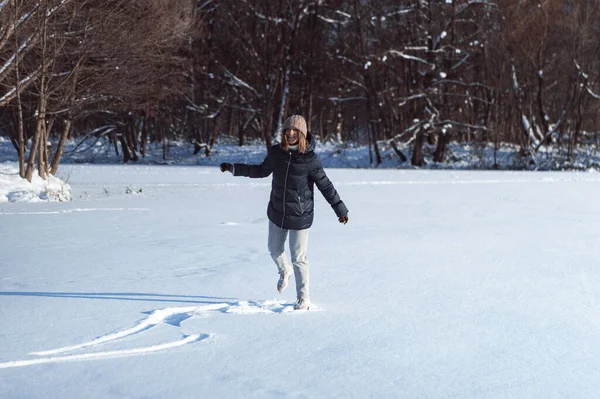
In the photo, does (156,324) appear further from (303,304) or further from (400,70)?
(400,70)

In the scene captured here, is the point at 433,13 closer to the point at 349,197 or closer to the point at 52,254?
the point at 349,197

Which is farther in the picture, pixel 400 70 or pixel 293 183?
pixel 400 70

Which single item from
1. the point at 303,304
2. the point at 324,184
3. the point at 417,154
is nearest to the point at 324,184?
the point at 324,184

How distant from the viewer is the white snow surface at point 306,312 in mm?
3660

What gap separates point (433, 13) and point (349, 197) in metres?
18.0

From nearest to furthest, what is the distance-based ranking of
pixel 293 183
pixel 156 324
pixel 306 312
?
pixel 156 324, pixel 293 183, pixel 306 312

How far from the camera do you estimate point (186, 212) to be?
12656mm

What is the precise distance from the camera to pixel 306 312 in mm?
5125

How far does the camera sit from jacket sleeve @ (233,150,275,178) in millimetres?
5088

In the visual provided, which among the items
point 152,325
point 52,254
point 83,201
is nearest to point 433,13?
point 83,201

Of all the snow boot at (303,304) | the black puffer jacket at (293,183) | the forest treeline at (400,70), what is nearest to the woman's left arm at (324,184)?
the black puffer jacket at (293,183)

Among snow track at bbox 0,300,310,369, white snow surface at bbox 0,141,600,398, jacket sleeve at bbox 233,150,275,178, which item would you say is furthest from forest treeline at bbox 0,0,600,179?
snow track at bbox 0,300,310,369

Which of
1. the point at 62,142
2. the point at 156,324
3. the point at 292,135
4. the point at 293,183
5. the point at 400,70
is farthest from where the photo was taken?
the point at 400,70

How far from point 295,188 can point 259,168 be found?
1.30 feet
